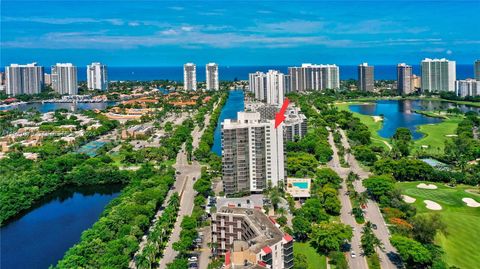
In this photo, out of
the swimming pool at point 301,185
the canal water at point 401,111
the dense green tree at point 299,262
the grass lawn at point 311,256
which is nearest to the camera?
the dense green tree at point 299,262

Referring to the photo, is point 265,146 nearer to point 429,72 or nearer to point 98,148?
point 98,148

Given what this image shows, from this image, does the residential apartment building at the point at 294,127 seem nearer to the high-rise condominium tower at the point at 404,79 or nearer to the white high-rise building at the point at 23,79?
the high-rise condominium tower at the point at 404,79

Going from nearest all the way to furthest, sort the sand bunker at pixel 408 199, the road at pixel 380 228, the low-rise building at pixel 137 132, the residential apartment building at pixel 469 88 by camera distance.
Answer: the road at pixel 380 228
the sand bunker at pixel 408 199
the low-rise building at pixel 137 132
the residential apartment building at pixel 469 88

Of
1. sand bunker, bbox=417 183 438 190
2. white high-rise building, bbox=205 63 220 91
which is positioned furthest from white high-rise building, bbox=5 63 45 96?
sand bunker, bbox=417 183 438 190

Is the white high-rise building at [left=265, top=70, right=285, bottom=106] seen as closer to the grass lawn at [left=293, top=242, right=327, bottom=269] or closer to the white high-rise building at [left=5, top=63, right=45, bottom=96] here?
the grass lawn at [left=293, top=242, right=327, bottom=269]

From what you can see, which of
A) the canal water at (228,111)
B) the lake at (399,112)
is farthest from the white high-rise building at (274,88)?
the lake at (399,112)
